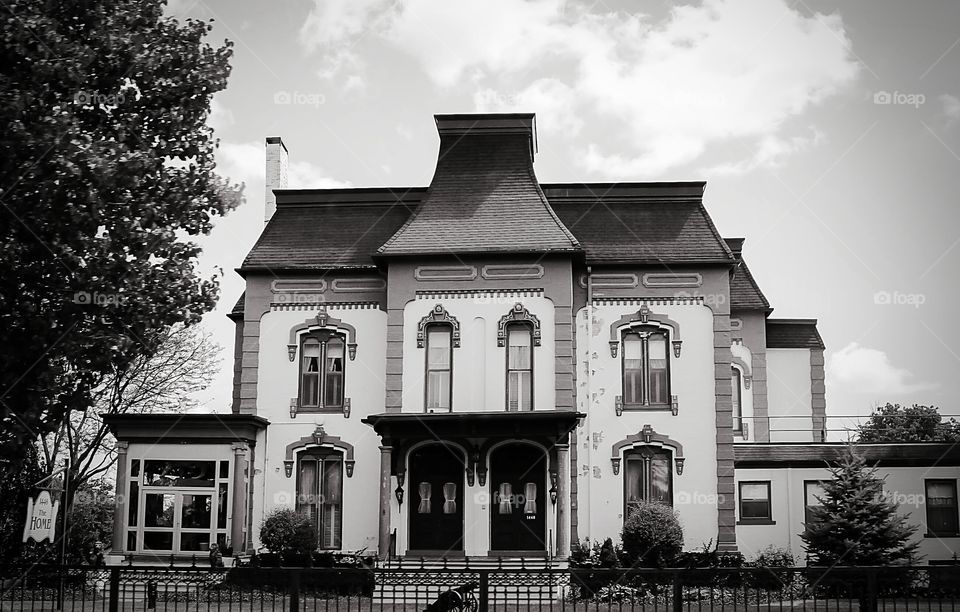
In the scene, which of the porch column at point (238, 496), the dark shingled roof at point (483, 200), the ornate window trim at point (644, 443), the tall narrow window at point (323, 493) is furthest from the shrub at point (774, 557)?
the porch column at point (238, 496)

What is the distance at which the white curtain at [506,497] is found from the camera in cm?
2398

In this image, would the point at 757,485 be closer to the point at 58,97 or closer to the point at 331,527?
the point at 331,527

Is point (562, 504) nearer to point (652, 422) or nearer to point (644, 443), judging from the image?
point (644, 443)

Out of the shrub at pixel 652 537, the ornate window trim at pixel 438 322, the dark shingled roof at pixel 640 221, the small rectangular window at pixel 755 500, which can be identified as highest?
the dark shingled roof at pixel 640 221

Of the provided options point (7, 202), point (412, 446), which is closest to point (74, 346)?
point (7, 202)

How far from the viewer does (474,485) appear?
23844 mm

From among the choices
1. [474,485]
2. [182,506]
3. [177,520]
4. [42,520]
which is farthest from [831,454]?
[42,520]

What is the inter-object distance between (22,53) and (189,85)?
238 centimetres

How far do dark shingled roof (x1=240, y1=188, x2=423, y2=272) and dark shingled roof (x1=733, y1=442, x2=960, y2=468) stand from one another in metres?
10.2

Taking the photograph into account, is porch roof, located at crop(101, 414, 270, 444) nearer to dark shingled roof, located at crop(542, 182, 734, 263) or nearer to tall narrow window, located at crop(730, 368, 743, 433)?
dark shingled roof, located at crop(542, 182, 734, 263)

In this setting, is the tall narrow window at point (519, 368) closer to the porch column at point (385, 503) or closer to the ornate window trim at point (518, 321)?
the ornate window trim at point (518, 321)

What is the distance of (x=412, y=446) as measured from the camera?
78.9 ft

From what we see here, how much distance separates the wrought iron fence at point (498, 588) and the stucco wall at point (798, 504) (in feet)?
10.1

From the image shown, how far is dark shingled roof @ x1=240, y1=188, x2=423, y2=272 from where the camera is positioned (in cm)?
2622
